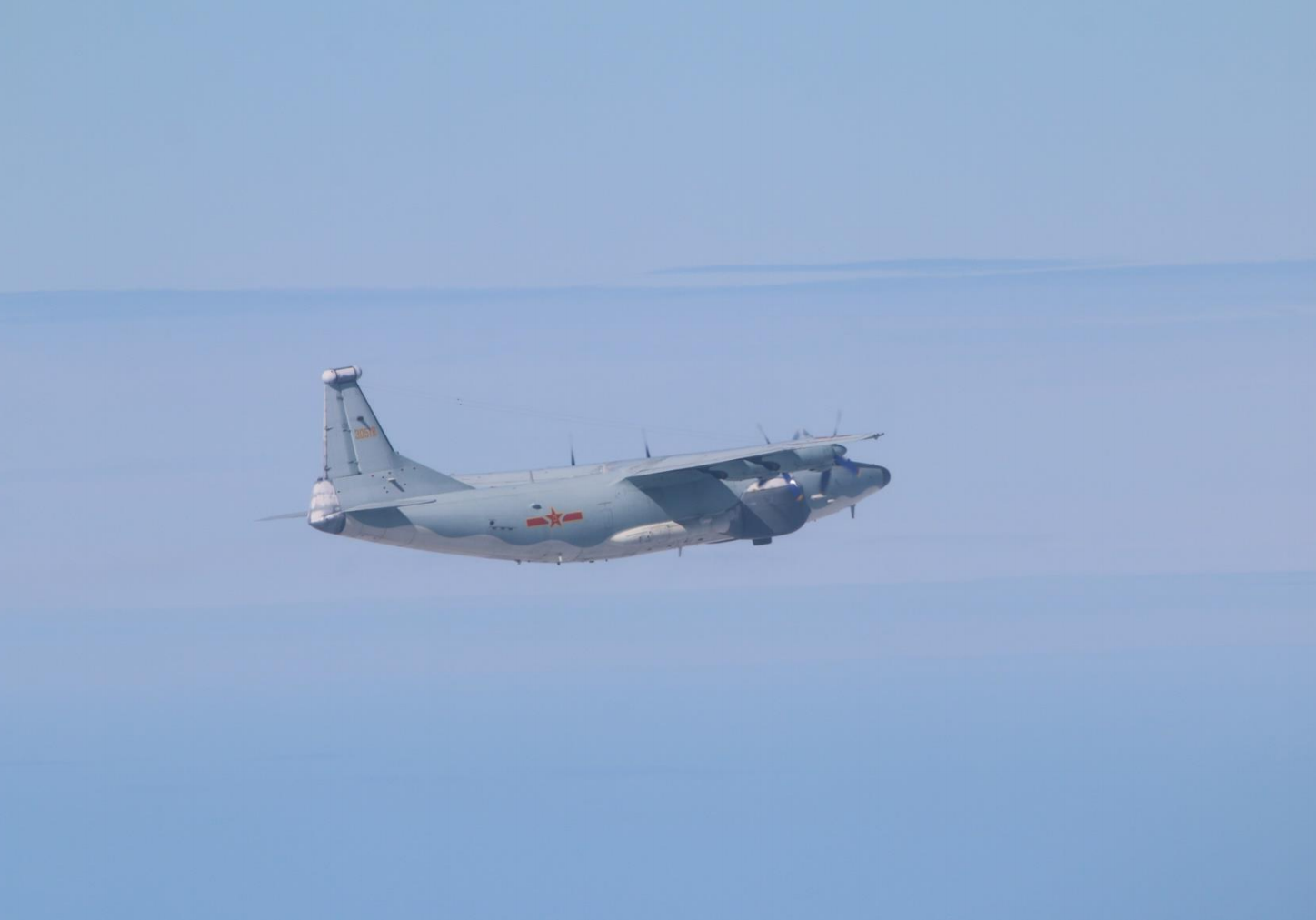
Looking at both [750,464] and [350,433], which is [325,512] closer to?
[350,433]

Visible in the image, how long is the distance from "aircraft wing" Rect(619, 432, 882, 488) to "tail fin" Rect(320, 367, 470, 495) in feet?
25.4

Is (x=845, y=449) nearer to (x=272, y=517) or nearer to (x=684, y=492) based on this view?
(x=684, y=492)

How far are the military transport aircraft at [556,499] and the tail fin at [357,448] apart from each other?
33mm

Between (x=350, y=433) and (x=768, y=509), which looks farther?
(x=768, y=509)

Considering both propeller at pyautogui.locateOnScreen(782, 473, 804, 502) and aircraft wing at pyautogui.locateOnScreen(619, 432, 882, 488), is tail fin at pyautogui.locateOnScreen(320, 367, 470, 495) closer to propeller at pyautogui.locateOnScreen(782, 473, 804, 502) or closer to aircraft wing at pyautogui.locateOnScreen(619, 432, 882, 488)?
aircraft wing at pyautogui.locateOnScreen(619, 432, 882, 488)

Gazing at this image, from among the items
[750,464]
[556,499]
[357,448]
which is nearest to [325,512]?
[357,448]

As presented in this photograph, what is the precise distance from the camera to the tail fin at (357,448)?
255 feet

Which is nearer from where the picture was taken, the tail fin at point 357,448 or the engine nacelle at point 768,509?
the tail fin at point 357,448

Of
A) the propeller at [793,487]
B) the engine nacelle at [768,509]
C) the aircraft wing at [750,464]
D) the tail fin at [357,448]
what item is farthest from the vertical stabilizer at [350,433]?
the propeller at [793,487]

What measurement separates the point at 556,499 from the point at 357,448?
741 centimetres

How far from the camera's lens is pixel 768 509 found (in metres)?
81.6

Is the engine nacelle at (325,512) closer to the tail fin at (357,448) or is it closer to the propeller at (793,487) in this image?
the tail fin at (357,448)

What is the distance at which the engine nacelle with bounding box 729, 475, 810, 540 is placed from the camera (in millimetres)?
81500

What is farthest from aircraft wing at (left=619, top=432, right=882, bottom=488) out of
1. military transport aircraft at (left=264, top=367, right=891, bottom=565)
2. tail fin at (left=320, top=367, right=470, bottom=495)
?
tail fin at (left=320, top=367, right=470, bottom=495)
